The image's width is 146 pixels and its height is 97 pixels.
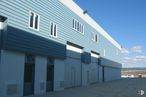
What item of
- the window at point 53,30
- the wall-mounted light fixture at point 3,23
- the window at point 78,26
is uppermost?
the window at point 78,26

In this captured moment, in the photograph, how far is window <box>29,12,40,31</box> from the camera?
20483 millimetres

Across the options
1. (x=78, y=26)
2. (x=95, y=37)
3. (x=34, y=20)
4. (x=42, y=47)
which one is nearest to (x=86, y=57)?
(x=78, y=26)

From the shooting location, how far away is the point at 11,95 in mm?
17609

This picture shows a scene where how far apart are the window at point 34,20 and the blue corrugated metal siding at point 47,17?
0.96ft

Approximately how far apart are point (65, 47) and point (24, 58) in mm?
8170

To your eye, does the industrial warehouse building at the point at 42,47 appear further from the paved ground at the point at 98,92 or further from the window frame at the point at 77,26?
the paved ground at the point at 98,92

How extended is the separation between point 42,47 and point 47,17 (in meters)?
2.64

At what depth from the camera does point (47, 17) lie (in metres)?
23.3

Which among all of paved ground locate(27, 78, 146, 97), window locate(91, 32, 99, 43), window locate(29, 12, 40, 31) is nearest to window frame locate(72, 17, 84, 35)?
window locate(91, 32, 99, 43)

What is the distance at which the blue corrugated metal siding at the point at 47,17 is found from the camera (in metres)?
17.8

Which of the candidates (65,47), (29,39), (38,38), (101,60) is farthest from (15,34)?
(101,60)

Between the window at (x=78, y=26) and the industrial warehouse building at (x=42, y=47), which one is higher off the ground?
the window at (x=78, y=26)

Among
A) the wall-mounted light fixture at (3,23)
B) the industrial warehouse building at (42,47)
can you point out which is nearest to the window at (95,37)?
the industrial warehouse building at (42,47)

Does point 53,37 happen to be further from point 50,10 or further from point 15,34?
point 15,34
